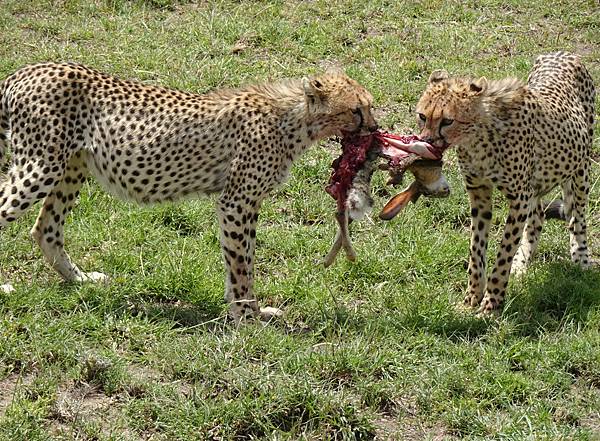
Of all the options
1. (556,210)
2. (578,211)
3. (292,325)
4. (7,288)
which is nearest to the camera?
(7,288)

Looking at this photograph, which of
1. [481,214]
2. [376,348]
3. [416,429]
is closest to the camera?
[416,429]

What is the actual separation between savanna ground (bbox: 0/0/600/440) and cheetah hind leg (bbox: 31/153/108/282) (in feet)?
0.41

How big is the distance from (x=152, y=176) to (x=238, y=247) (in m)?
0.65

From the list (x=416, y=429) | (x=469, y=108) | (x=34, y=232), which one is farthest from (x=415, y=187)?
(x=34, y=232)

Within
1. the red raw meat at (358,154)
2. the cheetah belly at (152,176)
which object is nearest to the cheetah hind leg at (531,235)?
the red raw meat at (358,154)

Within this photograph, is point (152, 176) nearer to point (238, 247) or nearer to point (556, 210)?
point (238, 247)

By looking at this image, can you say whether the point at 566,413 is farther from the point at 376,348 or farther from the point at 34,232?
the point at 34,232

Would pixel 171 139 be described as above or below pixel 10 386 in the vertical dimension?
above

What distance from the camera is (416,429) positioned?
226 inches

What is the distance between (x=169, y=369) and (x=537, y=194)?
282cm

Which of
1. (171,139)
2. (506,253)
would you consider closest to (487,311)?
(506,253)

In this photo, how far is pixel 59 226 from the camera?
23.1 ft

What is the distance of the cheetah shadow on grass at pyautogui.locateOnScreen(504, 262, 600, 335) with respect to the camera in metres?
6.86

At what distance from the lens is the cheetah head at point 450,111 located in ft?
21.9
